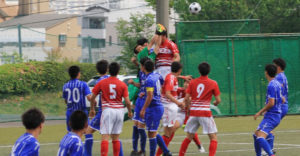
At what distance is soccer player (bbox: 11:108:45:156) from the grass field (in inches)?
242

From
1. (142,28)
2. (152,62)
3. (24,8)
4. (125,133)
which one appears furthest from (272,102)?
(24,8)

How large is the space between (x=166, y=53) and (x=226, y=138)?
14.1 feet

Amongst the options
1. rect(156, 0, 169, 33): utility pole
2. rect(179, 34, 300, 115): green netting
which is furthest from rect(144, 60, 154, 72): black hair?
rect(179, 34, 300, 115): green netting

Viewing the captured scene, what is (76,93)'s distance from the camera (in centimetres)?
1174

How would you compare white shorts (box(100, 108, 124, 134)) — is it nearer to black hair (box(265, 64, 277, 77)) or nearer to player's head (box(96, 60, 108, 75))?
player's head (box(96, 60, 108, 75))

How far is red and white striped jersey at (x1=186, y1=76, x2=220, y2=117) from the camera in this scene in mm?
10539

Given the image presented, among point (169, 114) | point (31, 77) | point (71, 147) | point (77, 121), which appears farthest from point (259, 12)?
point (71, 147)

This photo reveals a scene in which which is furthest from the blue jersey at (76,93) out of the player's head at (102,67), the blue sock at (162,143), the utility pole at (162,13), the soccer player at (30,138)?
the utility pole at (162,13)

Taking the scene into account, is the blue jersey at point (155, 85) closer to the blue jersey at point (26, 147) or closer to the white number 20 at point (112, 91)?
the white number 20 at point (112, 91)

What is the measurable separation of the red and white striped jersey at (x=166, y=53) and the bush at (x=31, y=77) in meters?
14.4

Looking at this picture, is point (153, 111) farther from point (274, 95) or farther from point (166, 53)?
point (274, 95)

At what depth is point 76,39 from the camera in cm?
2869

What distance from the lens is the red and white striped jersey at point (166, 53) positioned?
12074 mm

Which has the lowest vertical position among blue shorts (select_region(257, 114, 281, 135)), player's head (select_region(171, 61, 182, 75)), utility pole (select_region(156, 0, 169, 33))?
blue shorts (select_region(257, 114, 281, 135))
